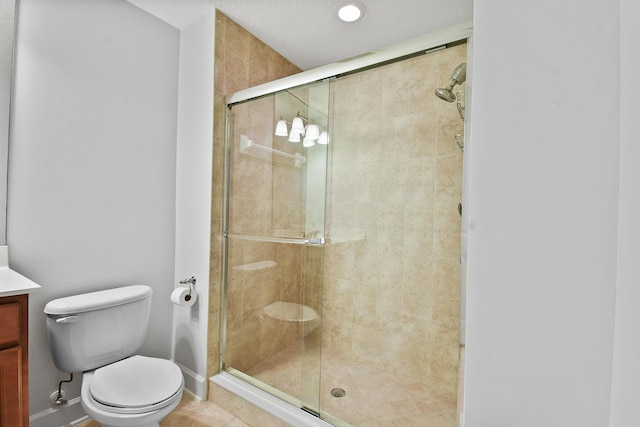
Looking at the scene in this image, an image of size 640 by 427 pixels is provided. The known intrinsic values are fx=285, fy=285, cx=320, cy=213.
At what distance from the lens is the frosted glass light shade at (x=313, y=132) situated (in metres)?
1.47

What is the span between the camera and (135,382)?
3.96 feet

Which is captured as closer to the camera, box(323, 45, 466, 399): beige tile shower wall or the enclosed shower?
the enclosed shower

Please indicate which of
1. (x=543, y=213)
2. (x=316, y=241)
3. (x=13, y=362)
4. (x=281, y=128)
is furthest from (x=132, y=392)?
(x=543, y=213)

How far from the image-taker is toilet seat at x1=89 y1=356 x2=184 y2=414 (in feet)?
3.48

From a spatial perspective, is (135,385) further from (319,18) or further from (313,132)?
(319,18)

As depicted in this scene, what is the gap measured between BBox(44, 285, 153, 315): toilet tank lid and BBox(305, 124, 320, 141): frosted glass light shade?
1.15 m

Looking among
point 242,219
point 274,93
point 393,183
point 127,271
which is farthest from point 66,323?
point 393,183

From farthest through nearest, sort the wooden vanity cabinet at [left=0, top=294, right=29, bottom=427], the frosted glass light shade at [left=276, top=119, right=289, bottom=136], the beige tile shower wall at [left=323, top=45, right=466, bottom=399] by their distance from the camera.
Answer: the beige tile shower wall at [left=323, top=45, right=466, bottom=399] < the frosted glass light shade at [left=276, top=119, right=289, bottom=136] < the wooden vanity cabinet at [left=0, top=294, right=29, bottom=427]

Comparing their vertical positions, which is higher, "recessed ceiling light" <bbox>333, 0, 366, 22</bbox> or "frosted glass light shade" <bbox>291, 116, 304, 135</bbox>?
"recessed ceiling light" <bbox>333, 0, 366, 22</bbox>

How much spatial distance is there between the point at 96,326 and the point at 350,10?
2.01 m

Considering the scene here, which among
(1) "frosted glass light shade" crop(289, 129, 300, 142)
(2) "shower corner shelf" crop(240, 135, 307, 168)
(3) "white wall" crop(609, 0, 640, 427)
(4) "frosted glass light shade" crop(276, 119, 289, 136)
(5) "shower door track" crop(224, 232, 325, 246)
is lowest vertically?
(5) "shower door track" crop(224, 232, 325, 246)

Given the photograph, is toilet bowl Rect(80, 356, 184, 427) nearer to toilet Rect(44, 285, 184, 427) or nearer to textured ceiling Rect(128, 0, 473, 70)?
toilet Rect(44, 285, 184, 427)

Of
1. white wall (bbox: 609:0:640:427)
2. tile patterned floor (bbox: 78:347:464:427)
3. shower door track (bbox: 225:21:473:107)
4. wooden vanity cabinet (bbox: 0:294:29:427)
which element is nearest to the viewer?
white wall (bbox: 609:0:640:427)

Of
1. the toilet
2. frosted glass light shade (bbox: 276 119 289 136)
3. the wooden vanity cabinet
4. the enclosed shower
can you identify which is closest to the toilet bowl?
the toilet
